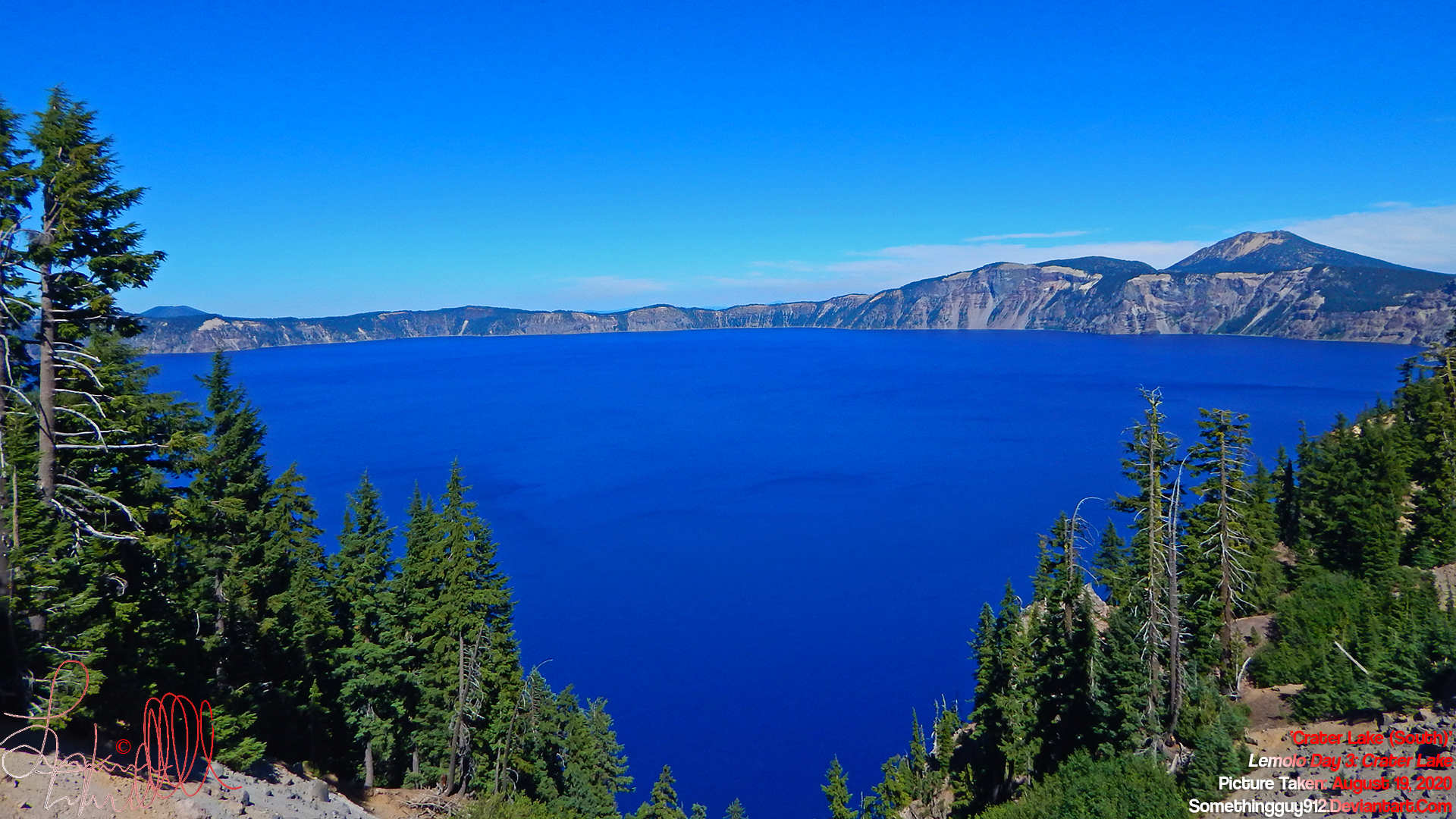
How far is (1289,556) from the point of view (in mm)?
44000

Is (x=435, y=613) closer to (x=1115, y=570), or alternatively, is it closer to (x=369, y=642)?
(x=369, y=642)

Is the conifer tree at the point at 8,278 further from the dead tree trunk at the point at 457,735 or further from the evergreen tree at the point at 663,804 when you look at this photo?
the evergreen tree at the point at 663,804

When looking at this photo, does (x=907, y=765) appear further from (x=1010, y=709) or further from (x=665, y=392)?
(x=665, y=392)

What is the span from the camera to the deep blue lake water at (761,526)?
4119 centimetres

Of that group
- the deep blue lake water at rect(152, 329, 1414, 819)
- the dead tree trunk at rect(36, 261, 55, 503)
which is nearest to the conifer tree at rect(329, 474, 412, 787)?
the dead tree trunk at rect(36, 261, 55, 503)

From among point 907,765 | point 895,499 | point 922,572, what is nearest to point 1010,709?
point 907,765

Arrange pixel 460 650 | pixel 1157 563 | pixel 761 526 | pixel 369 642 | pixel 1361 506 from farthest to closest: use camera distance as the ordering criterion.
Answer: pixel 761 526, pixel 1361 506, pixel 369 642, pixel 460 650, pixel 1157 563

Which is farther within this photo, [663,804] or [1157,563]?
[663,804]

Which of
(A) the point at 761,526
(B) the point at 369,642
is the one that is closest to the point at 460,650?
(B) the point at 369,642

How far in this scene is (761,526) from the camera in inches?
2753
